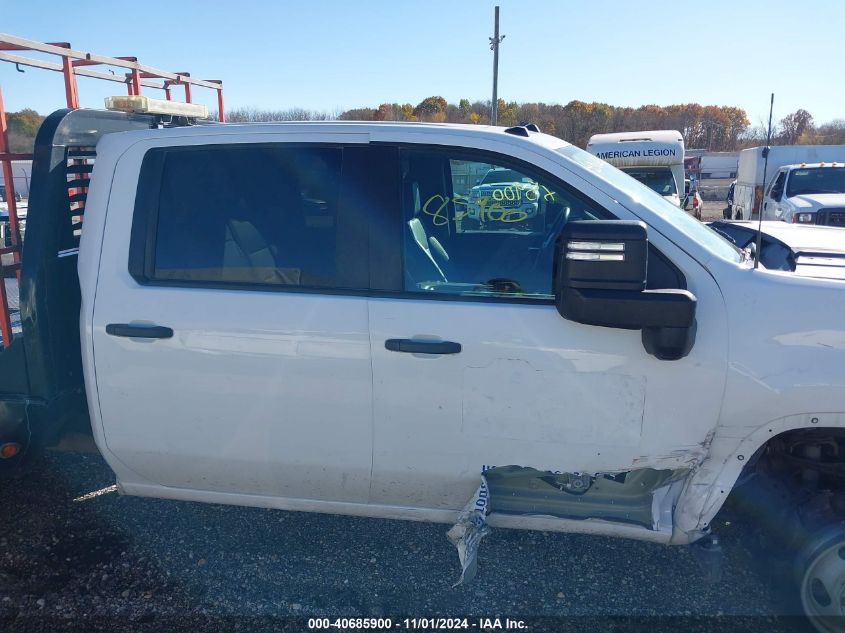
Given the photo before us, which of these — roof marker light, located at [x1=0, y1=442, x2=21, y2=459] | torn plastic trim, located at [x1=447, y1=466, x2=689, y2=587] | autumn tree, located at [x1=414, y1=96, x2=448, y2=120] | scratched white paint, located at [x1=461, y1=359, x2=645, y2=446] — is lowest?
torn plastic trim, located at [x1=447, y1=466, x2=689, y2=587]

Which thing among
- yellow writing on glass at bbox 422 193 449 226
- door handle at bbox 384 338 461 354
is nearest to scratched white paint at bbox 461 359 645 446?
door handle at bbox 384 338 461 354

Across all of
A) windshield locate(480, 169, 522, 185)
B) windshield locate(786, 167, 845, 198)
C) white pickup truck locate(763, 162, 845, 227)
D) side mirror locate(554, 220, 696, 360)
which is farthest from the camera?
windshield locate(786, 167, 845, 198)

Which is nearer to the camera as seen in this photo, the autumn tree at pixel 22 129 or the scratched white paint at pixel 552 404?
the scratched white paint at pixel 552 404

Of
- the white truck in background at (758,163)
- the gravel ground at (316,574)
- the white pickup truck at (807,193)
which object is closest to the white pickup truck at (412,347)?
the gravel ground at (316,574)

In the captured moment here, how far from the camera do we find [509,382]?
2.60 metres

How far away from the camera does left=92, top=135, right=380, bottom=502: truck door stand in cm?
273

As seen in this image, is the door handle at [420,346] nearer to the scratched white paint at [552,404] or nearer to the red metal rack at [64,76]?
the scratched white paint at [552,404]

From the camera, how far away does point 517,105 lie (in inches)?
1572

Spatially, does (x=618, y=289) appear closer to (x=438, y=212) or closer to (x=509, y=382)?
(x=509, y=382)

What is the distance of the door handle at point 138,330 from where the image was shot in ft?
9.16

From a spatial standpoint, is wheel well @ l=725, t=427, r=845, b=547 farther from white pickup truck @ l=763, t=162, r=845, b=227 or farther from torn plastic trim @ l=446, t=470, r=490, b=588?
white pickup truck @ l=763, t=162, r=845, b=227

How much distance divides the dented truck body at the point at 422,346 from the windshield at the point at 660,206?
20mm

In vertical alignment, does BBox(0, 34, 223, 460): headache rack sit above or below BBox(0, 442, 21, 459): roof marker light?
above

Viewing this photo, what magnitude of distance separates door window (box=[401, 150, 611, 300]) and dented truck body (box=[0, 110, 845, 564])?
20 millimetres
